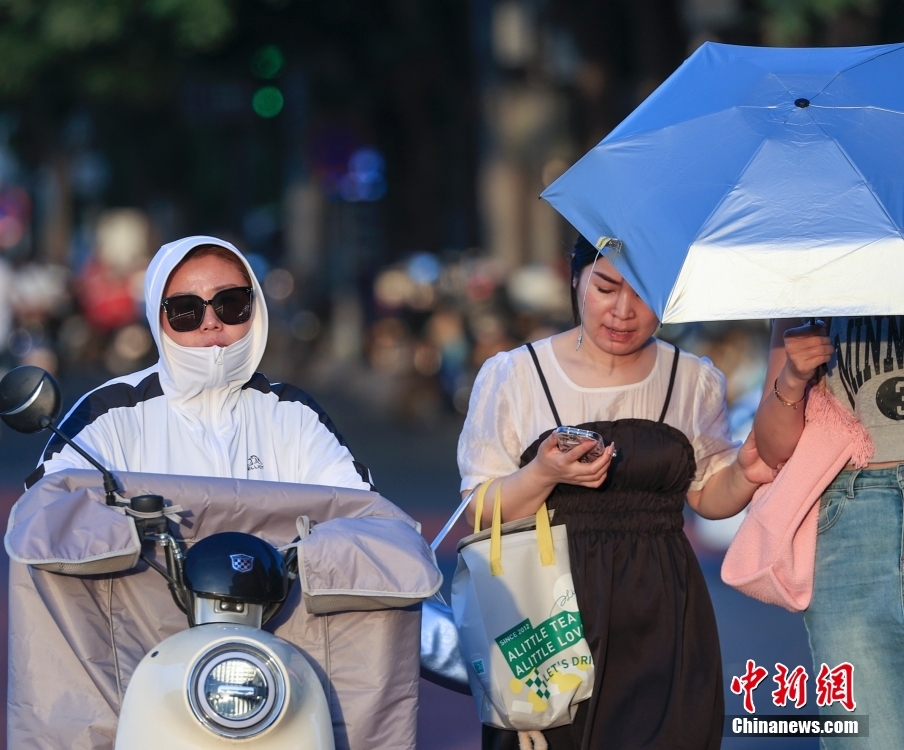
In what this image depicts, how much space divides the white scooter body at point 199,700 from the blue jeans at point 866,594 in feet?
4.59

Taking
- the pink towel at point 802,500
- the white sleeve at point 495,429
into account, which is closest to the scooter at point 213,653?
the white sleeve at point 495,429

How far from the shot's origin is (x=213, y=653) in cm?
309

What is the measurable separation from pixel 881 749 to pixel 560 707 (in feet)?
2.65

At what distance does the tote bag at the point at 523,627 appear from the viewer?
3992 mm

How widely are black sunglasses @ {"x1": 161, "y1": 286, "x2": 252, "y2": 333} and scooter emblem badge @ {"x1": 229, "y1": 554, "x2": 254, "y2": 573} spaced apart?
804 mm

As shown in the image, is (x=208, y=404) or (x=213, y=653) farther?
(x=208, y=404)

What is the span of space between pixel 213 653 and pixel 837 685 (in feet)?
5.47

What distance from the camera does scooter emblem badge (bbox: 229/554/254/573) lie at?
125 inches

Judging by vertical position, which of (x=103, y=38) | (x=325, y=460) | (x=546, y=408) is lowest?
(x=325, y=460)

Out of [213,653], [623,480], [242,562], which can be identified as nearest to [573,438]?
[623,480]

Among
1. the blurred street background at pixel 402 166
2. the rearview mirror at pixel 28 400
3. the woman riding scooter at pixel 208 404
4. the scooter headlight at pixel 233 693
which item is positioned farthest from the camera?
the blurred street background at pixel 402 166

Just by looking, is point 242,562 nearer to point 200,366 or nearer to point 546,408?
point 200,366

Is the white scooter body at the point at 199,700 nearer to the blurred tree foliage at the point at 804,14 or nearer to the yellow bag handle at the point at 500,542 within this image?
the yellow bag handle at the point at 500,542

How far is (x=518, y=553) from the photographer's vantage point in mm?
4066
